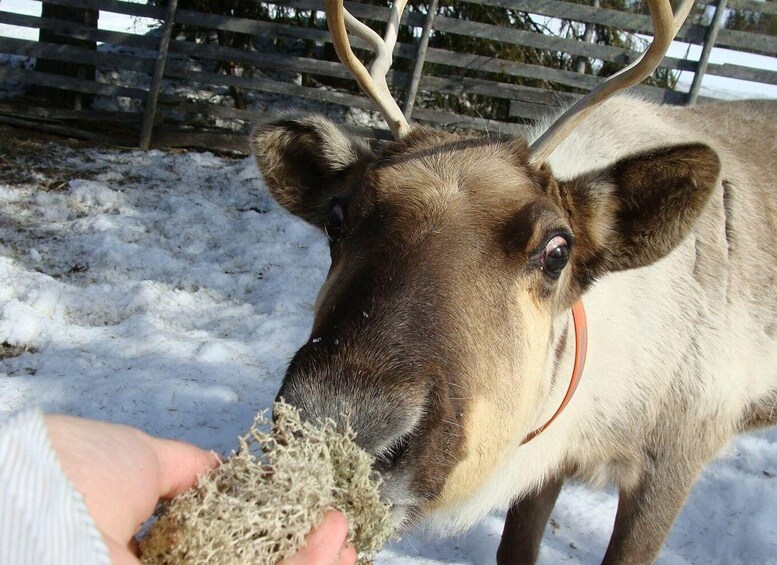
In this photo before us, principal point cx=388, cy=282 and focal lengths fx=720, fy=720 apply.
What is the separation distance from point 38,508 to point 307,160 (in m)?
2.06

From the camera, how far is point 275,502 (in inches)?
51.8

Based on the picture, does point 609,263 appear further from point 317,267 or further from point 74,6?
point 74,6

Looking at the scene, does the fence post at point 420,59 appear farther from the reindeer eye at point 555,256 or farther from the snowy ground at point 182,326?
the reindeer eye at point 555,256

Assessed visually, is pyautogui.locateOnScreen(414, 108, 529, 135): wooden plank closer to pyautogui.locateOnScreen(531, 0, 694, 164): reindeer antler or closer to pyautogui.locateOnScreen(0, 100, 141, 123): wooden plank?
pyautogui.locateOnScreen(0, 100, 141, 123): wooden plank

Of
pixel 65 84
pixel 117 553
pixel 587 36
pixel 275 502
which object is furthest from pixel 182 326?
pixel 587 36

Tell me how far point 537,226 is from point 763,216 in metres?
1.72

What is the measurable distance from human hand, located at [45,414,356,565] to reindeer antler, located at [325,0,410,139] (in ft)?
5.01

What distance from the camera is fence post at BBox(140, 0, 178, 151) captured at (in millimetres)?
8570

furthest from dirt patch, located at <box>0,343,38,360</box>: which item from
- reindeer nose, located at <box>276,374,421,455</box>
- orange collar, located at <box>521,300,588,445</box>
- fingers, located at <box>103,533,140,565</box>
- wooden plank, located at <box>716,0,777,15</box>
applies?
wooden plank, located at <box>716,0,777,15</box>

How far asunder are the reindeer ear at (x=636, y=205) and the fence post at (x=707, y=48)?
23.4ft

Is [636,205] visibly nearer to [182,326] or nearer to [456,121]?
[182,326]

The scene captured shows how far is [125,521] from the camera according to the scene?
3.86ft

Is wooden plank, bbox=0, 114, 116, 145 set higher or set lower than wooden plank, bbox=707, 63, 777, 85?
lower

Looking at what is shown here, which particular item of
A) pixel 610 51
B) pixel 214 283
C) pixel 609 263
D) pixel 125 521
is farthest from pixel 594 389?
pixel 610 51
